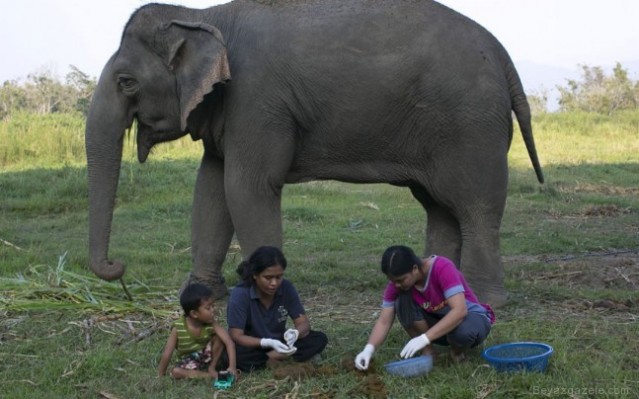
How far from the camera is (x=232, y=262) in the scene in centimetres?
830

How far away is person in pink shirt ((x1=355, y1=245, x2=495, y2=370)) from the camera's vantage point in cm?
446

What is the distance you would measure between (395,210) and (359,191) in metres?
1.96

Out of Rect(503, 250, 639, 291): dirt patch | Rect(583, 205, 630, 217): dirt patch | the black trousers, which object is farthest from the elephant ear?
Rect(583, 205, 630, 217): dirt patch

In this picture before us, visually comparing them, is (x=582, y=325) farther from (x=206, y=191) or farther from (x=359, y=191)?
(x=359, y=191)

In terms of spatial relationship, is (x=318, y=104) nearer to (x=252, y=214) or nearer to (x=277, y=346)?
(x=252, y=214)

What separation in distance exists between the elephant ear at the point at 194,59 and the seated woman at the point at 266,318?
143cm

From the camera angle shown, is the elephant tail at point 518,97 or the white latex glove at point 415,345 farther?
the elephant tail at point 518,97

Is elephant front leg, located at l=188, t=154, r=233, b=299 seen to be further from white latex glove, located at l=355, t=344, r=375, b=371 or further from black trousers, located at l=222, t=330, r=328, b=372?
white latex glove, located at l=355, t=344, r=375, b=371

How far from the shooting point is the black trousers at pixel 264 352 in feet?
15.3

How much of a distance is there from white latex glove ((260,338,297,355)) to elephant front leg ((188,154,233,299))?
78.5 inches

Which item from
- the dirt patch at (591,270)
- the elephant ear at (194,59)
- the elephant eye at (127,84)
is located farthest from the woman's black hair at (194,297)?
the dirt patch at (591,270)

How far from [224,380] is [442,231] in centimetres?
249

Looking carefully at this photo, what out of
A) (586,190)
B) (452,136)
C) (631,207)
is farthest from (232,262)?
(586,190)

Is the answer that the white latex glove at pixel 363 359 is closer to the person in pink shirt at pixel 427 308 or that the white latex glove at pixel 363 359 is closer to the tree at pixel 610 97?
the person in pink shirt at pixel 427 308
